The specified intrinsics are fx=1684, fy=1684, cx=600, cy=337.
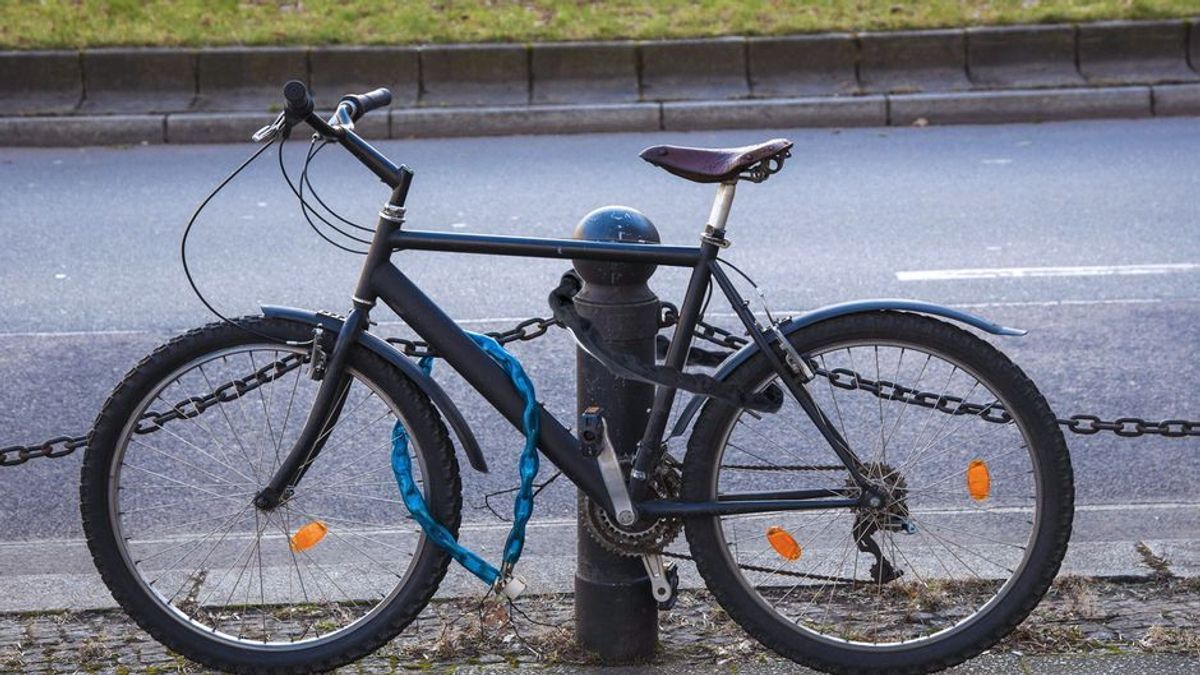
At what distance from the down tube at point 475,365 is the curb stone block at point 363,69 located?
896 cm

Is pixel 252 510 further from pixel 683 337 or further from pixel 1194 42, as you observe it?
pixel 1194 42

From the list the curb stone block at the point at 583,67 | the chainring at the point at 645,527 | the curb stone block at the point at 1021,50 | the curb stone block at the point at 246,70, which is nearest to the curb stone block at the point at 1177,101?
the curb stone block at the point at 1021,50

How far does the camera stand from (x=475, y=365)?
12.1ft

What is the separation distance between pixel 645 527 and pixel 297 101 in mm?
1175

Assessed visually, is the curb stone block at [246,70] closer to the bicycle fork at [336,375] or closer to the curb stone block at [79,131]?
the curb stone block at [79,131]

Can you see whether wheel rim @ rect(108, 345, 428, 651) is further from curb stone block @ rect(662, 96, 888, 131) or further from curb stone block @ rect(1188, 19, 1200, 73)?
curb stone block @ rect(1188, 19, 1200, 73)

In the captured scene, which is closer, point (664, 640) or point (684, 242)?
point (664, 640)

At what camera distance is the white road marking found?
7.90m

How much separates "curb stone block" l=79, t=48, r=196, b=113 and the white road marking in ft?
21.5

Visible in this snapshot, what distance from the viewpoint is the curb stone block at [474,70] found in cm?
1252

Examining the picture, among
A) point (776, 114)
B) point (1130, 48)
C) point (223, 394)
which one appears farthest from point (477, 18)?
point (223, 394)

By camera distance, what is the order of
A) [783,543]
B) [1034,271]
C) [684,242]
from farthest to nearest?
1. [684,242]
2. [1034,271]
3. [783,543]

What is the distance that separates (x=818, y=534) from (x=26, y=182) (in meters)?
7.77

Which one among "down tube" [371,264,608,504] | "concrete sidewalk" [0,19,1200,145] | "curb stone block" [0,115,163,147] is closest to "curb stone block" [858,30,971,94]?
"concrete sidewalk" [0,19,1200,145]
